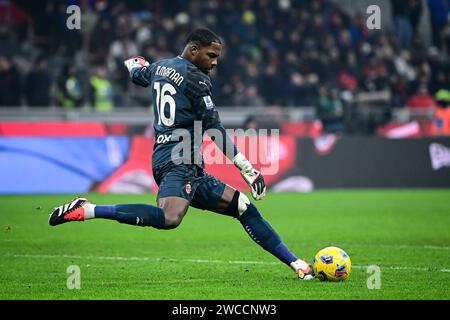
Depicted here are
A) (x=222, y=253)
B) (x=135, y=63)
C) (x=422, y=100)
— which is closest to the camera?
(x=135, y=63)

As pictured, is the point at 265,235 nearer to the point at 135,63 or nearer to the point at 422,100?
the point at 135,63

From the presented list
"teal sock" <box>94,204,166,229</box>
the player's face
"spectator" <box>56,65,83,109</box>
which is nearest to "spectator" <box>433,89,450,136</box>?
"spectator" <box>56,65,83,109</box>

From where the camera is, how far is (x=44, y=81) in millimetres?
22203

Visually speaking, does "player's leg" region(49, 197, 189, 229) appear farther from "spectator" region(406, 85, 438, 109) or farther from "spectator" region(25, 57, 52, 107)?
"spectator" region(406, 85, 438, 109)

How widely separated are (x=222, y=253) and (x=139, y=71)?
277cm

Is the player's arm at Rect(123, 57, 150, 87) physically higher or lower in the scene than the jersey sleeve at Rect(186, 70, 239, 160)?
higher

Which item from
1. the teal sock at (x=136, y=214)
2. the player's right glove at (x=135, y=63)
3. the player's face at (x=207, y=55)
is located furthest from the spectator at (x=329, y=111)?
the teal sock at (x=136, y=214)

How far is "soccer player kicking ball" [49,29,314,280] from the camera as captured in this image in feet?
27.1

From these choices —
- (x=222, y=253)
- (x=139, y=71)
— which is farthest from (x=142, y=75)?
(x=222, y=253)

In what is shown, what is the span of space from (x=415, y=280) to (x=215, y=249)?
333cm

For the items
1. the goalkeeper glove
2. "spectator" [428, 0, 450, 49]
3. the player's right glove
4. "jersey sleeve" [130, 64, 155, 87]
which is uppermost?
"spectator" [428, 0, 450, 49]

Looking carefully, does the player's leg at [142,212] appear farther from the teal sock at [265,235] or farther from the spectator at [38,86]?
the spectator at [38,86]

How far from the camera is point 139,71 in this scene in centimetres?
911
